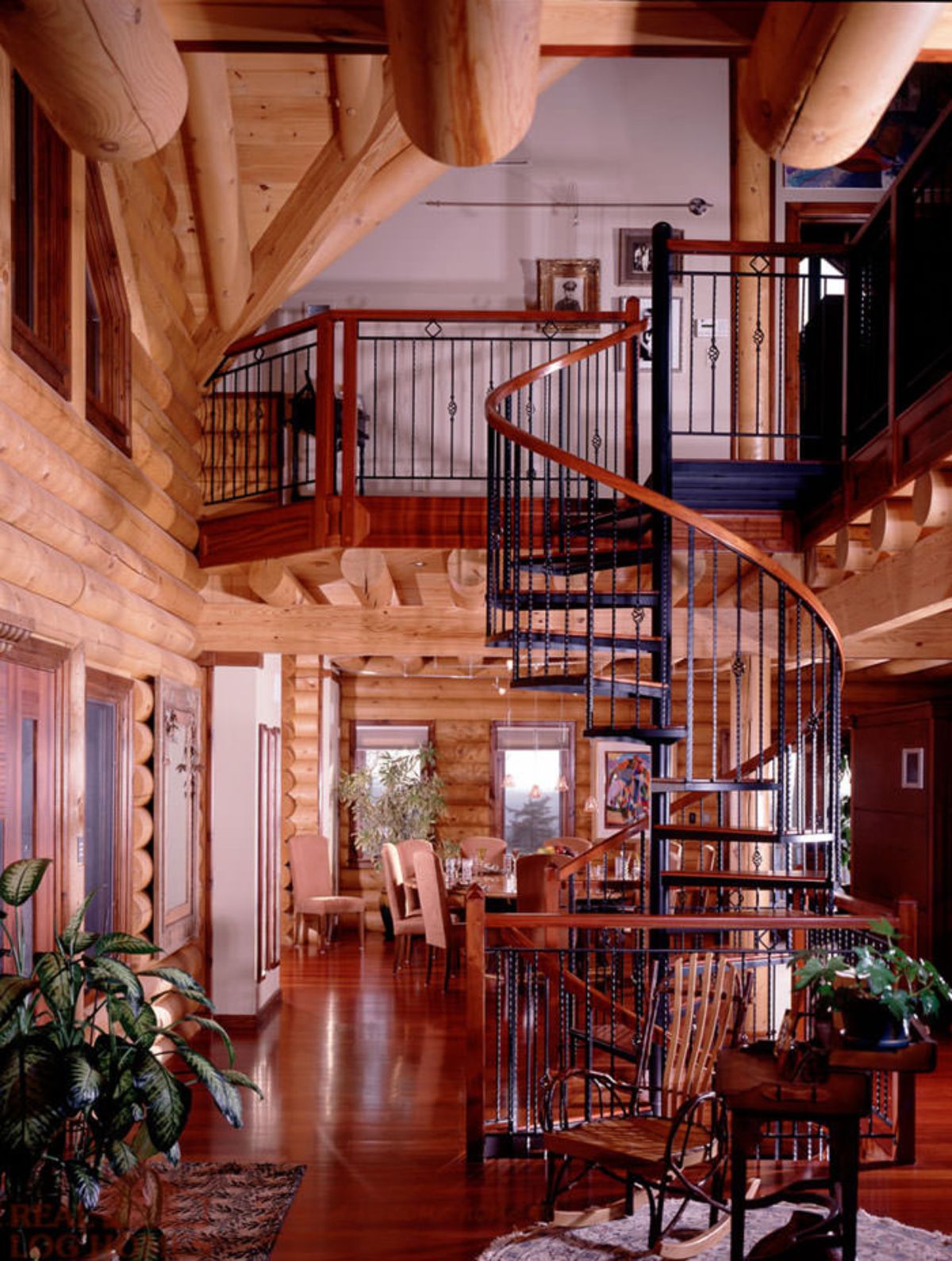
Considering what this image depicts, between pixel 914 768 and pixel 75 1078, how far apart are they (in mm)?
7652

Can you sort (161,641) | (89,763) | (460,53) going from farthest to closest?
(161,641), (89,763), (460,53)

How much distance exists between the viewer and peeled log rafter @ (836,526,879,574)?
6738mm

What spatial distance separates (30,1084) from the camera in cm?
374

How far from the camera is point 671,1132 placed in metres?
4.46

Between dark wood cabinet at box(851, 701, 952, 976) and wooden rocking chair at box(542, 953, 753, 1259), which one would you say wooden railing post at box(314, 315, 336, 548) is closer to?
wooden rocking chair at box(542, 953, 753, 1259)

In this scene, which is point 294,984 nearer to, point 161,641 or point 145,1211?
point 161,641

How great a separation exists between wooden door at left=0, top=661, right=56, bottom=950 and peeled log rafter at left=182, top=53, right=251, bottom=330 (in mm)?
3374

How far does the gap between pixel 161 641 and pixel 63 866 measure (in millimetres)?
2248

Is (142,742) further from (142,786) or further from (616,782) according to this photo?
(616,782)

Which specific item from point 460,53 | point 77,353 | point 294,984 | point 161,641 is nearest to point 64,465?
point 77,353

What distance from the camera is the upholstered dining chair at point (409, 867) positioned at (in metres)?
12.0

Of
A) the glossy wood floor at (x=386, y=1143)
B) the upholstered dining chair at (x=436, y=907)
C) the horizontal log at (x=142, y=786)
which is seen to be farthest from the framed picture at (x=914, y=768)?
the horizontal log at (x=142, y=786)

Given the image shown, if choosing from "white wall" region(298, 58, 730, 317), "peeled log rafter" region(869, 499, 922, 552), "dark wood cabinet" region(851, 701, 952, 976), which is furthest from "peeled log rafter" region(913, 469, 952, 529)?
"white wall" region(298, 58, 730, 317)

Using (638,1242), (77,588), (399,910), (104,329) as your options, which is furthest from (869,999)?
(399,910)
